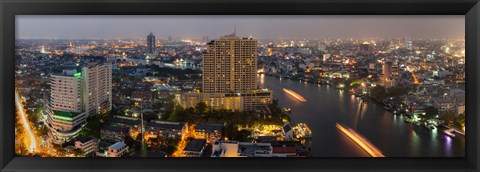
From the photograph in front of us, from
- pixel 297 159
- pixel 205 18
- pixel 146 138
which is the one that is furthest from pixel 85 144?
pixel 297 159

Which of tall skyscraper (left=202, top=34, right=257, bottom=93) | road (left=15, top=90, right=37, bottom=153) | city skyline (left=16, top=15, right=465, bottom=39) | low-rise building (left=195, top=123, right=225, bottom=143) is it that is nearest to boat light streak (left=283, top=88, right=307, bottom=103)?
tall skyscraper (left=202, top=34, right=257, bottom=93)

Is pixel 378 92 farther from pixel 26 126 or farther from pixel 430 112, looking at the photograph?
pixel 26 126

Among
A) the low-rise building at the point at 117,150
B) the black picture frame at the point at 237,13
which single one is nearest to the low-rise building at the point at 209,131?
the black picture frame at the point at 237,13

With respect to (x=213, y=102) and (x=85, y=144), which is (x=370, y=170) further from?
(x=85, y=144)

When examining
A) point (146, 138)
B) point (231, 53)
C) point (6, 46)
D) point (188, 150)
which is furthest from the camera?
point (231, 53)

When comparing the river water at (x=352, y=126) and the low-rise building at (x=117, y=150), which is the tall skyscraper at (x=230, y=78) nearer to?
the river water at (x=352, y=126)

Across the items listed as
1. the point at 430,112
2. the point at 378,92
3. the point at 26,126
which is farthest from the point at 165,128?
the point at 430,112
